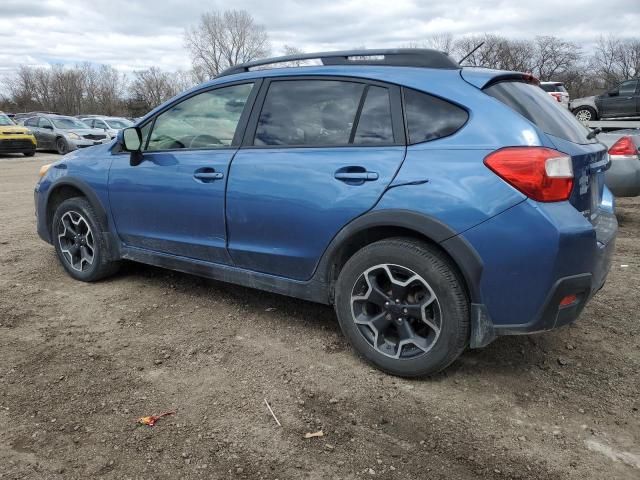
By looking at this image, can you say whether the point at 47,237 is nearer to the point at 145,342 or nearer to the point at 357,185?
the point at 145,342

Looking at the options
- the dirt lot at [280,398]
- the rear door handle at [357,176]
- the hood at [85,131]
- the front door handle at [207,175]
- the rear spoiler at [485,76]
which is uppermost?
the rear spoiler at [485,76]

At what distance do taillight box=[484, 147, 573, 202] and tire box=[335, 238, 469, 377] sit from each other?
526 mm

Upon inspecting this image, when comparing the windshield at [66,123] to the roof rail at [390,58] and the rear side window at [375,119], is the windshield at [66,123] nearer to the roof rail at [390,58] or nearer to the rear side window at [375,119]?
the roof rail at [390,58]

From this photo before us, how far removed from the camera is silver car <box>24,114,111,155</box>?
68.2 feet

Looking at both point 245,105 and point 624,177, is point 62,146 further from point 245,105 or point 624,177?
point 245,105

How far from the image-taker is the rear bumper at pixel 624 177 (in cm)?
714

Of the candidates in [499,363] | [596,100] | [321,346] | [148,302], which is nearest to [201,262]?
[148,302]

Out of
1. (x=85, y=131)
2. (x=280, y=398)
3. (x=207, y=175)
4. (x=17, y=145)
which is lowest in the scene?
(x=280, y=398)

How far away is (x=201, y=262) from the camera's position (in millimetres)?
3871

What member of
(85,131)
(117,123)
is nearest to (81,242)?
(85,131)

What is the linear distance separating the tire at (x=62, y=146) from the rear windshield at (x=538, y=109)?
21.1 metres

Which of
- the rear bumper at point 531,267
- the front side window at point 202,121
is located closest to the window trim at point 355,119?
the front side window at point 202,121

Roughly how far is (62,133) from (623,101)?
20929 millimetres

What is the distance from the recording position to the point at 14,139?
1947 centimetres
